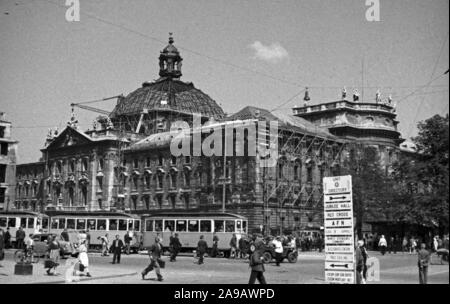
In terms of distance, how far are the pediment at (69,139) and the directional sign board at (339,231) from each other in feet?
223

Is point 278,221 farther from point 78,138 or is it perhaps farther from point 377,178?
point 78,138

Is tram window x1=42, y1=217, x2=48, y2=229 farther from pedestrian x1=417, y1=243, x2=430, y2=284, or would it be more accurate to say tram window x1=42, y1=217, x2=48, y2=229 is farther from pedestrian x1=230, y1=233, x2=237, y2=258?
pedestrian x1=417, y1=243, x2=430, y2=284

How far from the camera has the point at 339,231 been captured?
1407cm

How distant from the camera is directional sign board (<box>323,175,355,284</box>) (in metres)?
13.9

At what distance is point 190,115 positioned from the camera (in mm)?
87562

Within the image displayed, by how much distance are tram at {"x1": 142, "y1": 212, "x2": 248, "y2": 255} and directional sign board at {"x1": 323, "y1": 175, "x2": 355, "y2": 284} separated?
87.0ft

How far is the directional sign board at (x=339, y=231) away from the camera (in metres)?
13.9

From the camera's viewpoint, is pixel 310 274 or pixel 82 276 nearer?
pixel 82 276

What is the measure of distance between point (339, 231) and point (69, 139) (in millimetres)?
71751

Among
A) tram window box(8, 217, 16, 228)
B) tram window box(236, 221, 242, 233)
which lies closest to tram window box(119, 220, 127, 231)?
tram window box(236, 221, 242, 233)

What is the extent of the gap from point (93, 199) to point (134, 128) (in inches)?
566

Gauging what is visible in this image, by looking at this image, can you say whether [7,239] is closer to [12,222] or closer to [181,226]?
[12,222]

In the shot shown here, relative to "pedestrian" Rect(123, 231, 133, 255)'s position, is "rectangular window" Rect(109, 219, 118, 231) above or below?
above

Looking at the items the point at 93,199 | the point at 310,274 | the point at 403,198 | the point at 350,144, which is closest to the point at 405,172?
the point at 403,198
